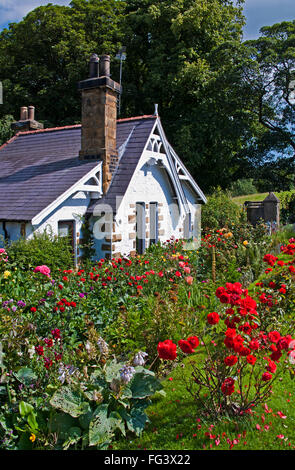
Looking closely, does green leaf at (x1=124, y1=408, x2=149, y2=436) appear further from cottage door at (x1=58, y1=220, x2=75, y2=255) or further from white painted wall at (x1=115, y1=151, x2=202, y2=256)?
white painted wall at (x1=115, y1=151, x2=202, y2=256)

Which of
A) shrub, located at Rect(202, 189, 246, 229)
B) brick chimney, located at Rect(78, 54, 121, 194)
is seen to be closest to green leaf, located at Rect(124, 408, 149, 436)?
brick chimney, located at Rect(78, 54, 121, 194)

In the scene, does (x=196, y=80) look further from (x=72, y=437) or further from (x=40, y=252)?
(x=72, y=437)

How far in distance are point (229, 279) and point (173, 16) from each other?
20.8 metres

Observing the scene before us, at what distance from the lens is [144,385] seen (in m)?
3.87

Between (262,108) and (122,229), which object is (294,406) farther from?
(262,108)

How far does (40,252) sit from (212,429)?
Result: 5.72 metres

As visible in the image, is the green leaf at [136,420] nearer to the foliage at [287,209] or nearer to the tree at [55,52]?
the foliage at [287,209]

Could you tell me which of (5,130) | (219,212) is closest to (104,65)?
(219,212)

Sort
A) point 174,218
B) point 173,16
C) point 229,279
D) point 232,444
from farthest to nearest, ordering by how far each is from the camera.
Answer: point 173,16, point 174,218, point 229,279, point 232,444

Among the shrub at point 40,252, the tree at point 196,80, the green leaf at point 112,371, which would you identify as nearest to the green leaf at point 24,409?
the green leaf at point 112,371

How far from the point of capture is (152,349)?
5043 millimetres

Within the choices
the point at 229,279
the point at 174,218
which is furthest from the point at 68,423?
the point at 174,218

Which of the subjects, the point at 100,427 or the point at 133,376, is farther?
the point at 133,376

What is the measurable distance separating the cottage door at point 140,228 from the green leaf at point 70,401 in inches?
368
